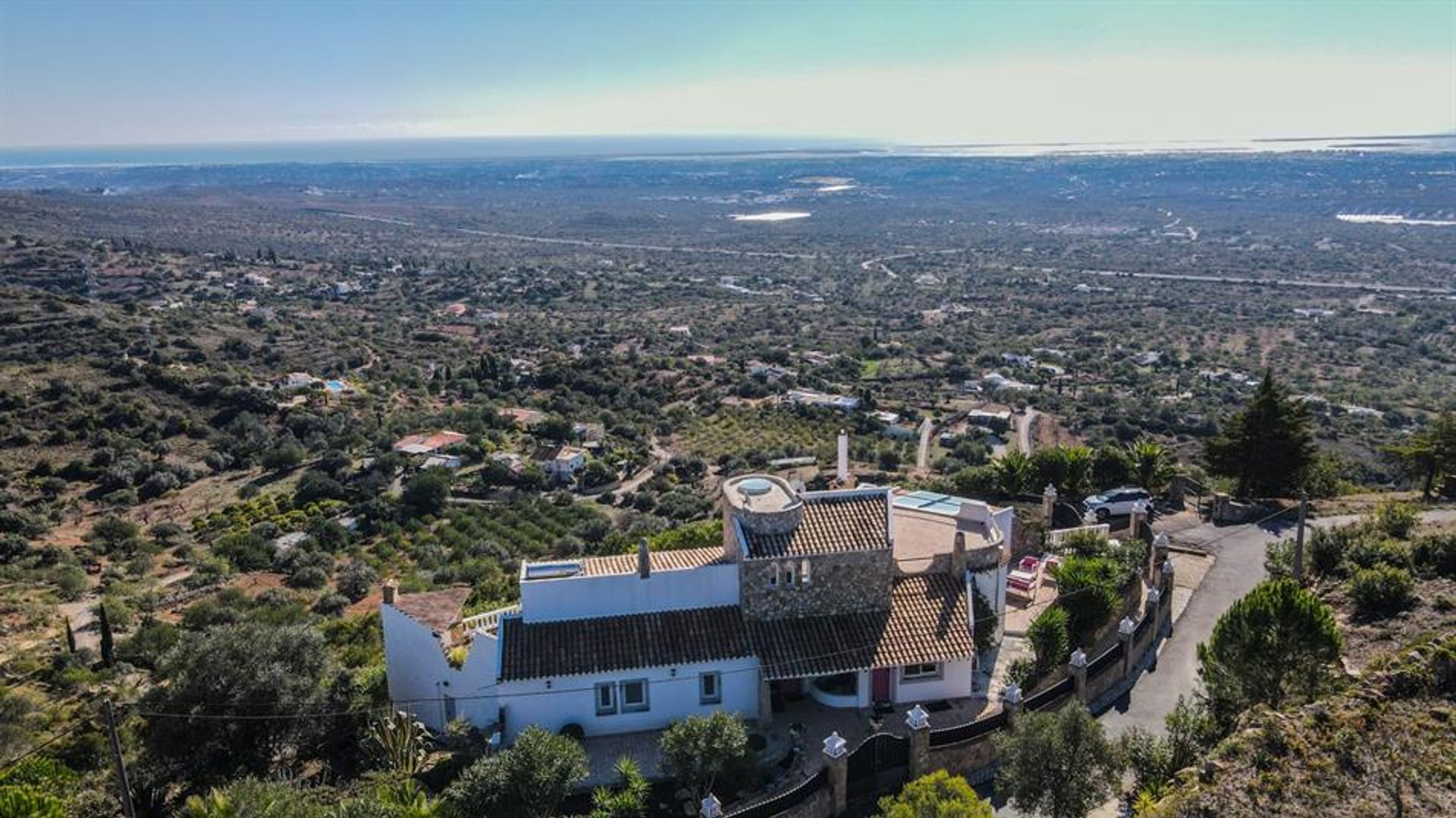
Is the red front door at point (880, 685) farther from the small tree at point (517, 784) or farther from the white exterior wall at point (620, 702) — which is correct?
the small tree at point (517, 784)

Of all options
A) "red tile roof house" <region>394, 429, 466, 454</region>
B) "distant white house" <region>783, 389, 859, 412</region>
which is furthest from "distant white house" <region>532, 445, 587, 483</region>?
"distant white house" <region>783, 389, 859, 412</region>

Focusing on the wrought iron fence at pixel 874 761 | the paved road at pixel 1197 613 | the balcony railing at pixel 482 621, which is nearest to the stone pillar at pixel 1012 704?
the wrought iron fence at pixel 874 761

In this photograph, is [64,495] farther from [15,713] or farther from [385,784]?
[385,784]

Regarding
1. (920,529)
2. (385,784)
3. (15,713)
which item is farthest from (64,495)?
(920,529)

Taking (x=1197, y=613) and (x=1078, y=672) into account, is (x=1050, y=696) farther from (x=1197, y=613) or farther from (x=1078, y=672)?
(x=1197, y=613)

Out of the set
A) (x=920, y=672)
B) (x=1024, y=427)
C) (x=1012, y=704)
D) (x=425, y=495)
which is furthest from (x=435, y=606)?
(x=1024, y=427)

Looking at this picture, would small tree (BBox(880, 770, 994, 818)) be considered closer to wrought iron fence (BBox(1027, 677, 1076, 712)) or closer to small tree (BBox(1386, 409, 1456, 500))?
wrought iron fence (BBox(1027, 677, 1076, 712))
